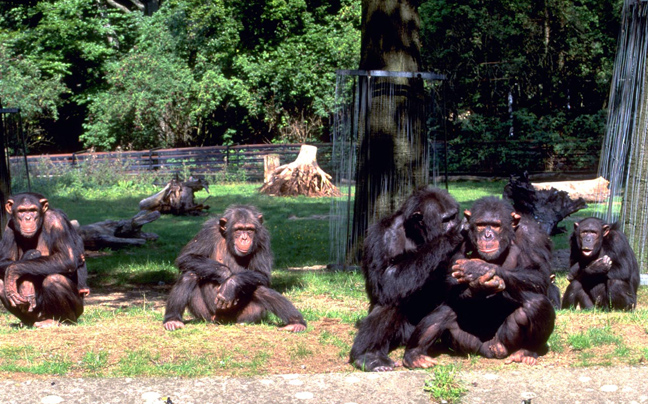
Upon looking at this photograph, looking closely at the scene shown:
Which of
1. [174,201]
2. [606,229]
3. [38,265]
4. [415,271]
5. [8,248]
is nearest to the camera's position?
[415,271]

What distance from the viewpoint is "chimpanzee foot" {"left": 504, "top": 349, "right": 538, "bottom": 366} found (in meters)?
5.56

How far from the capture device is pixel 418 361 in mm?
5566

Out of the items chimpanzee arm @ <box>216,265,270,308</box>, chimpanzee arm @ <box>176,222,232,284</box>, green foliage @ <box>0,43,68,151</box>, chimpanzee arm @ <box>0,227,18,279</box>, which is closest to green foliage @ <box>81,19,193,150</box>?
green foliage @ <box>0,43,68,151</box>

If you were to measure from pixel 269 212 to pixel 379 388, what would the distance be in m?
13.8

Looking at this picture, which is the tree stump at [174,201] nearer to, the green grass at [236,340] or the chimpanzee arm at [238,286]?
the green grass at [236,340]

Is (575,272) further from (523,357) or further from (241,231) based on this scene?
(241,231)

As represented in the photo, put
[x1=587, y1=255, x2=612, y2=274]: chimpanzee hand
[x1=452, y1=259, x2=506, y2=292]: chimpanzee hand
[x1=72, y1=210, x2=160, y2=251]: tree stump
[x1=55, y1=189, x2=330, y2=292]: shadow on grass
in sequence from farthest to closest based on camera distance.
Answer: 1. [x1=72, y1=210, x2=160, y2=251]: tree stump
2. [x1=55, y1=189, x2=330, y2=292]: shadow on grass
3. [x1=587, y1=255, x2=612, y2=274]: chimpanzee hand
4. [x1=452, y1=259, x2=506, y2=292]: chimpanzee hand

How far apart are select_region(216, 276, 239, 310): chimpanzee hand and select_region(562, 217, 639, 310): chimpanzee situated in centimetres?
374

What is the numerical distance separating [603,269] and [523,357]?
9.45 ft

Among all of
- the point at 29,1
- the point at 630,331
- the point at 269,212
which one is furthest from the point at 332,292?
the point at 29,1

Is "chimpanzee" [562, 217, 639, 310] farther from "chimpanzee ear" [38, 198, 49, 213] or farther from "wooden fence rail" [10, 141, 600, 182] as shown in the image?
"wooden fence rail" [10, 141, 600, 182]

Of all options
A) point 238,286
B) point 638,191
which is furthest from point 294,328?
point 638,191

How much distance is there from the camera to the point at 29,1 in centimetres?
3984

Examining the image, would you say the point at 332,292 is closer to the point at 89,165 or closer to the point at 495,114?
the point at 89,165
